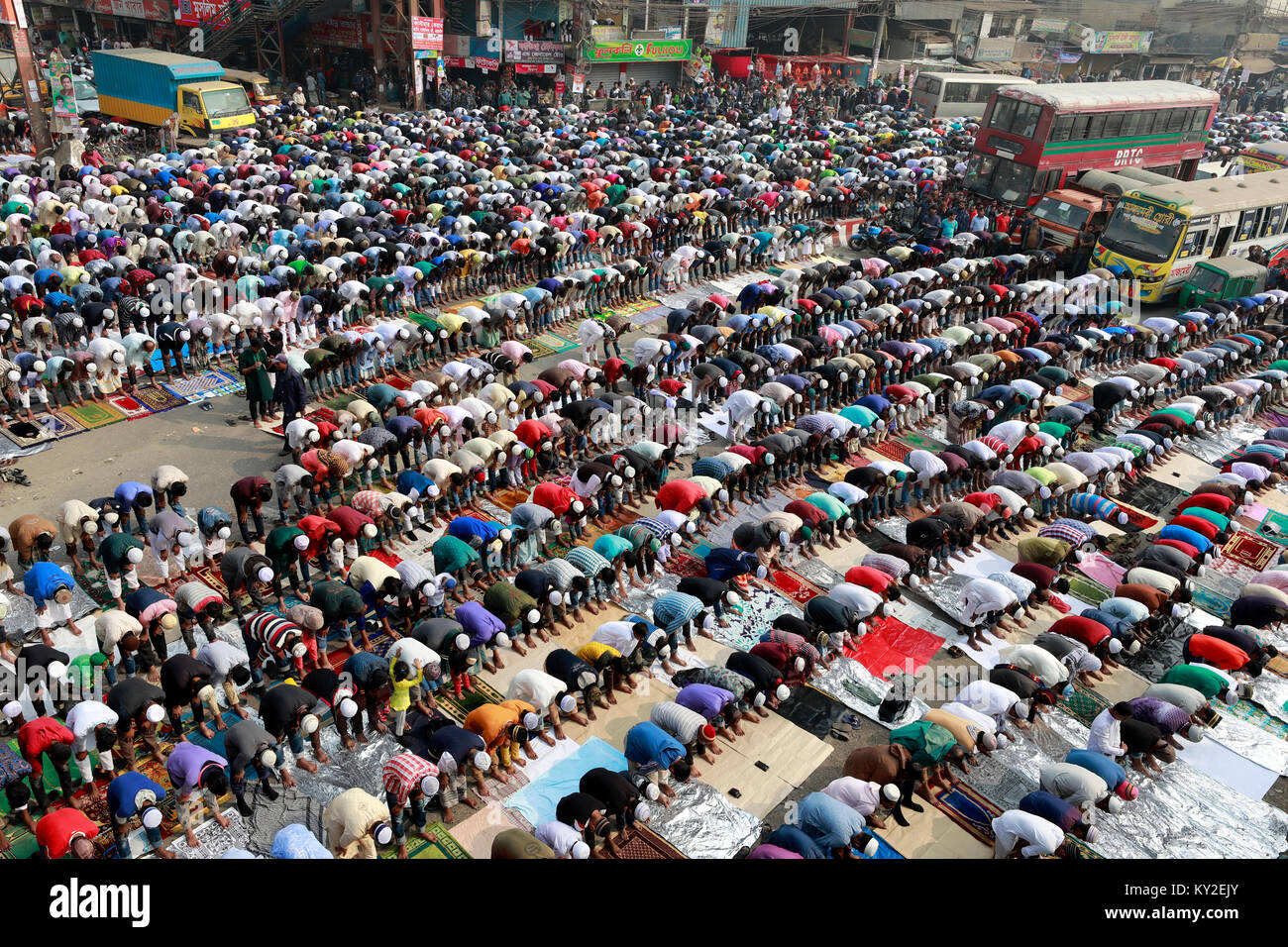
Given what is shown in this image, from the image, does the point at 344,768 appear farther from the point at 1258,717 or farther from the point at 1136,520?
the point at 1136,520

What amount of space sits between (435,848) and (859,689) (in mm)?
5511

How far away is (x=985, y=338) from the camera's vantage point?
21.1 meters

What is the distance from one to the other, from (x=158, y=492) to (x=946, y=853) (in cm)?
1114

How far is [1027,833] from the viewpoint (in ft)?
30.4

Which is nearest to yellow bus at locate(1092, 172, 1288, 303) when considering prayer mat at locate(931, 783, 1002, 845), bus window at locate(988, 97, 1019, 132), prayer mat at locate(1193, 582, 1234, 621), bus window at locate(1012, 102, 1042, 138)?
bus window at locate(1012, 102, 1042, 138)

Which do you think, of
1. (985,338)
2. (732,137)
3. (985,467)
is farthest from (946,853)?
(732,137)

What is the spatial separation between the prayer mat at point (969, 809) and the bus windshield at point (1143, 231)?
66.6ft

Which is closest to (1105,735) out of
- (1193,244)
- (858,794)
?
→ (858,794)

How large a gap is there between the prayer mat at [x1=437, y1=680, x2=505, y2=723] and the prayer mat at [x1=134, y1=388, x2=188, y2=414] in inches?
370

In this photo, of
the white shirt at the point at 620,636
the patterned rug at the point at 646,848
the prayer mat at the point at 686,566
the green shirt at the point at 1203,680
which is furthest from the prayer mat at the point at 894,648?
the patterned rug at the point at 646,848

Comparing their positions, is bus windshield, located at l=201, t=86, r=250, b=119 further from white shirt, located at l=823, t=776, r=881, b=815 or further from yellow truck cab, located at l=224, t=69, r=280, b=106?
white shirt, located at l=823, t=776, r=881, b=815

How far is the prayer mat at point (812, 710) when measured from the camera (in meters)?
11.4

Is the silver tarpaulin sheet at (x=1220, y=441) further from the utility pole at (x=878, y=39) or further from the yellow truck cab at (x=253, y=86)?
the utility pole at (x=878, y=39)

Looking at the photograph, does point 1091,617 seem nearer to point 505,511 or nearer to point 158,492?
point 505,511
